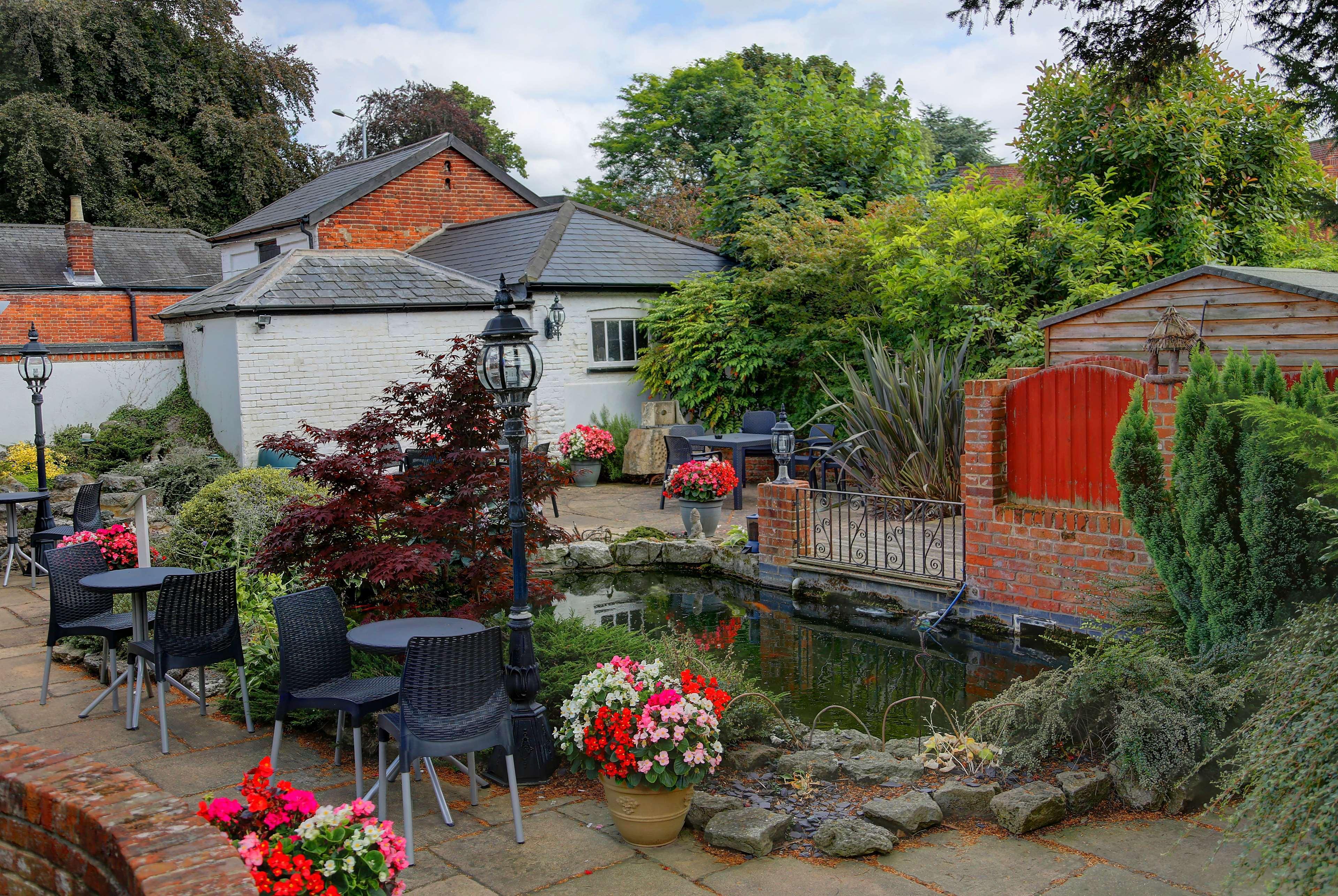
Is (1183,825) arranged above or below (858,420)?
below

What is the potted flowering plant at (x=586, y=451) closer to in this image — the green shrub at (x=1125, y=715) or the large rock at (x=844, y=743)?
the large rock at (x=844, y=743)

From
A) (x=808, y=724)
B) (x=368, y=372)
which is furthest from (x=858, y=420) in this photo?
(x=368, y=372)

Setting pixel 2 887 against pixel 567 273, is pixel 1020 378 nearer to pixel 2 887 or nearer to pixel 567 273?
pixel 2 887

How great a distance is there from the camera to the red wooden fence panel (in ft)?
→ 24.7

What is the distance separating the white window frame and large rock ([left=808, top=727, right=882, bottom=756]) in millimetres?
11778

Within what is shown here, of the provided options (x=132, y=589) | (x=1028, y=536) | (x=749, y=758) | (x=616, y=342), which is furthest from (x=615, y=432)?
(x=749, y=758)

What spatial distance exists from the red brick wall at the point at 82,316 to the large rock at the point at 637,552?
15.4 m

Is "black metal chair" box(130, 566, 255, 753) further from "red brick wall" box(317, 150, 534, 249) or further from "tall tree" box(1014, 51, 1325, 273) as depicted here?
"red brick wall" box(317, 150, 534, 249)

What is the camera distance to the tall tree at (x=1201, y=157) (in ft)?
37.7

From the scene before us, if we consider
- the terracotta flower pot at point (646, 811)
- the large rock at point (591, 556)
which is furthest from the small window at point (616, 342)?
the terracotta flower pot at point (646, 811)

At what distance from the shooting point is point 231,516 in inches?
341

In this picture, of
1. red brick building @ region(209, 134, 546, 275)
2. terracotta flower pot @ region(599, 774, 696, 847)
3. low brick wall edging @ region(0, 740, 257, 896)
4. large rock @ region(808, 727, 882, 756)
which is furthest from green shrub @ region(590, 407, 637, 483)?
low brick wall edging @ region(0, 740, 257, 896)

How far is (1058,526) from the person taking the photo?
25.4 feet

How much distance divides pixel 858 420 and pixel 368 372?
7887 millimetres
